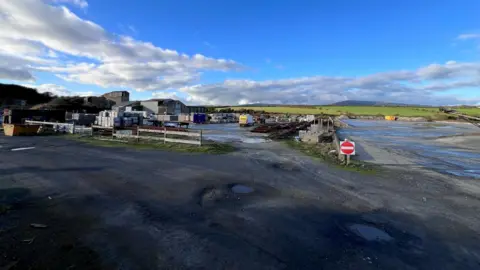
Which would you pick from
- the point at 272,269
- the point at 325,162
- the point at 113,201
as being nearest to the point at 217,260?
the point at 272,269

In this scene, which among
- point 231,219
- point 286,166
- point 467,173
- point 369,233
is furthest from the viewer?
point 286,166

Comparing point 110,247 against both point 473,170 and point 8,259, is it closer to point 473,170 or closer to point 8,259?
point 8,259

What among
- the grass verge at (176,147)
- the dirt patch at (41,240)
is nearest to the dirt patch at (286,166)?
the grass verge at (176,147)

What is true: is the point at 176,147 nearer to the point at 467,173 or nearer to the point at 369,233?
the point at 369,233

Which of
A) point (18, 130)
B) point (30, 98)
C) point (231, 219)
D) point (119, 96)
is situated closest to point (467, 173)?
point (231, 219)

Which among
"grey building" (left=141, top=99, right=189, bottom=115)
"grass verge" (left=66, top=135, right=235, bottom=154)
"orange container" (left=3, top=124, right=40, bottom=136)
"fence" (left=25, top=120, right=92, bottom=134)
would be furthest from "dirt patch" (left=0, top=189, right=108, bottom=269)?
"grey building" (left=141, top=99, right=189, bottom=115)
